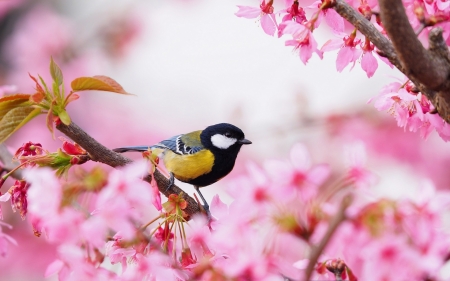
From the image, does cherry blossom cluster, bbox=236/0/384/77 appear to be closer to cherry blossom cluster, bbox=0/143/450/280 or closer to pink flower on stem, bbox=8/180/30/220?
cherry blossom cluster, bbox=0/143/450/280

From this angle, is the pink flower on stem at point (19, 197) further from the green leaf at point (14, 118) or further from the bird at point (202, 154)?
the bird at point (202, 154)

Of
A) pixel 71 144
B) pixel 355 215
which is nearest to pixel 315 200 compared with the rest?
pixel 355 215

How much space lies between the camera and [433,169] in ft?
14.5

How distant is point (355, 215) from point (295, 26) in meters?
0.57

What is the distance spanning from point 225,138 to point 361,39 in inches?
47.7

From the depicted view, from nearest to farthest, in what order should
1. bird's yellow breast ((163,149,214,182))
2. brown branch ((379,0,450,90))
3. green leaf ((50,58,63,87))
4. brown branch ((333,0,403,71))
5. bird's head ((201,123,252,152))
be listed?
brown branch ((379,0,450,90)), brown branch ((333,0,403,71)), green leaf ((50,58,63,87)), bird's yellow breast ((163,149,214,182)), bird's head ((201,123,252,152))

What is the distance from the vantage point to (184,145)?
8.32 ft

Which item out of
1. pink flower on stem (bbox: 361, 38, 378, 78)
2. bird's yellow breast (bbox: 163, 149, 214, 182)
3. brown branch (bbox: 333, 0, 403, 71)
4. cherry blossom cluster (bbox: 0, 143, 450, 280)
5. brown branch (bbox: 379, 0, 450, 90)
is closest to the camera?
cherry blossom cluster (bbox: 0, 143, 450, 280)

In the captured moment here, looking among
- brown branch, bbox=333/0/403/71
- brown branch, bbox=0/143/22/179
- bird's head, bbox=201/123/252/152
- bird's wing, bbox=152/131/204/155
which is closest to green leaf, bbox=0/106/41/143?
brown branch, bbox=0/143/22/179

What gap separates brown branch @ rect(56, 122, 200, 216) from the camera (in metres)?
1.27

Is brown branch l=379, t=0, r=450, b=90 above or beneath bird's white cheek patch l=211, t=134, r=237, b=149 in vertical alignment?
above

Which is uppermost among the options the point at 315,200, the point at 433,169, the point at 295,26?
the point at 295,26

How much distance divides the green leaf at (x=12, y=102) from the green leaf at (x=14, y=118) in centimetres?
1

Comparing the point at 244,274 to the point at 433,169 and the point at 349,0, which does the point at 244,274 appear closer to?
the point at 349,0
